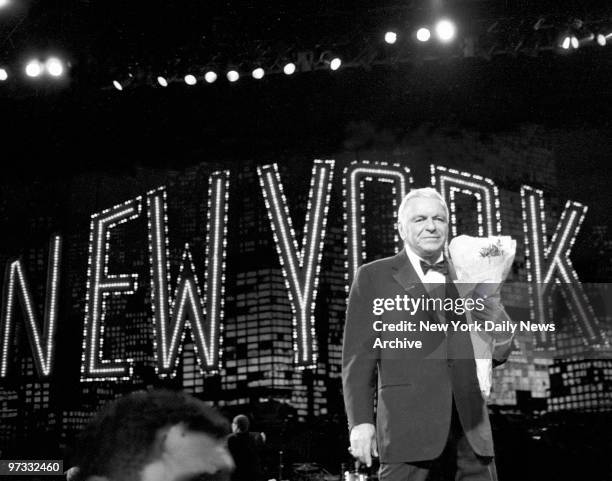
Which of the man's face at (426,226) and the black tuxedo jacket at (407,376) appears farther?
the man's face at (426,226)

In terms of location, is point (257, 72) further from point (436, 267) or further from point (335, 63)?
point (436, 267)

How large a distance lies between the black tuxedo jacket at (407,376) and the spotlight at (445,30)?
405 centimetres

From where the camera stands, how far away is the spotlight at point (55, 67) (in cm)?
694

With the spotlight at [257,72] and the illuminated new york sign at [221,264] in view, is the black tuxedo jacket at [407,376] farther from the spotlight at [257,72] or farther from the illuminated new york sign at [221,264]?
the illuminated new york sign at [221,264]

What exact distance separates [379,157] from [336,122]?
0.58 m

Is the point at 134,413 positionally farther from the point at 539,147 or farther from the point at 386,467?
the point at 539,147

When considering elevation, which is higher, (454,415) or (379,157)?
(379,157)

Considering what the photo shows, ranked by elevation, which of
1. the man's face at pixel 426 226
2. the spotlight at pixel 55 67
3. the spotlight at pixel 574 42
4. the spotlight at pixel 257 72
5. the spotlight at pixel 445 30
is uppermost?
the spotlight at pixel 445 30

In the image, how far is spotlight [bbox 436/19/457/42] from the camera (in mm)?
6512

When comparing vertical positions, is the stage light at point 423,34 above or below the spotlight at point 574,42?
above

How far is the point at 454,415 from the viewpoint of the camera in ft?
8.80

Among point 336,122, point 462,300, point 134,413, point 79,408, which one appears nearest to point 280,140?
point 336,122

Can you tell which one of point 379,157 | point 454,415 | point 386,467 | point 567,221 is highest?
point 379,157

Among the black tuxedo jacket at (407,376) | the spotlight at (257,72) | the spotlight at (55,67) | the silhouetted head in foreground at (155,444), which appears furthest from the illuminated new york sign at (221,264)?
the silhouetted head in foreground at (155,444)
